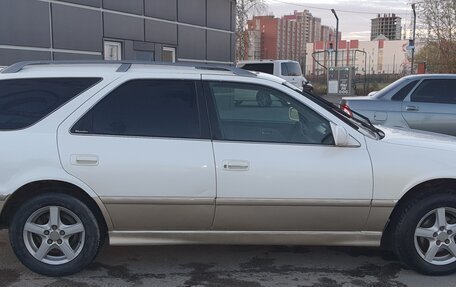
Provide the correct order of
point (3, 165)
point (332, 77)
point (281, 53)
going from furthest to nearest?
point (281, 53) < point (332, 77) < point (3, 165)

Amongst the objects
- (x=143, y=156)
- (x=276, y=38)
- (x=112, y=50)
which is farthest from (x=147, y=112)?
(x=276, y=38)

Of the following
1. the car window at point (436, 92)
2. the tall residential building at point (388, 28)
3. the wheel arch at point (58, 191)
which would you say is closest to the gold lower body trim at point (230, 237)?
the wheel arch at point (58, 191)

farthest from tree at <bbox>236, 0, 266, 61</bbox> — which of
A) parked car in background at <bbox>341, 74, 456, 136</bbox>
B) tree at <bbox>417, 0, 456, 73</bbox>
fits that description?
parked car in background at <bbox>341, 74, 456, 136</bbox>

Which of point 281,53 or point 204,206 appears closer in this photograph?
point 204,206

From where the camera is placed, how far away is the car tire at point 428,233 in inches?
158

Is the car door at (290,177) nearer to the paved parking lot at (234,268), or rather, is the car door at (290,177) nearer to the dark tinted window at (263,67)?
the paved parking lot at (234,268)

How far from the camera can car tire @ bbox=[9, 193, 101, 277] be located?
3.94 metres

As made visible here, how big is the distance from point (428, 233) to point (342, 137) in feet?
3.51

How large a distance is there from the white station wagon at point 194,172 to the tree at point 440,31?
25729 millimetres

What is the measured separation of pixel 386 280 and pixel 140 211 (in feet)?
6.69

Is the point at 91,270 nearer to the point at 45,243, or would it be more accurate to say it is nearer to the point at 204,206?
the point at 45,243

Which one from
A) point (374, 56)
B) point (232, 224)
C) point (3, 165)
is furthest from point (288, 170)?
point (374, 56)

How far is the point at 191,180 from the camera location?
12.8 ft

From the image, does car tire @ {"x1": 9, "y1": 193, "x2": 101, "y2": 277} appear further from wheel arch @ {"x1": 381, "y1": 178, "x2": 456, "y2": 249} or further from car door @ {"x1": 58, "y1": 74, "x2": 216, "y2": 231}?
wheel arch @ {"x1": 381, "y1": 178, "x2": 456, "y2": 249}
